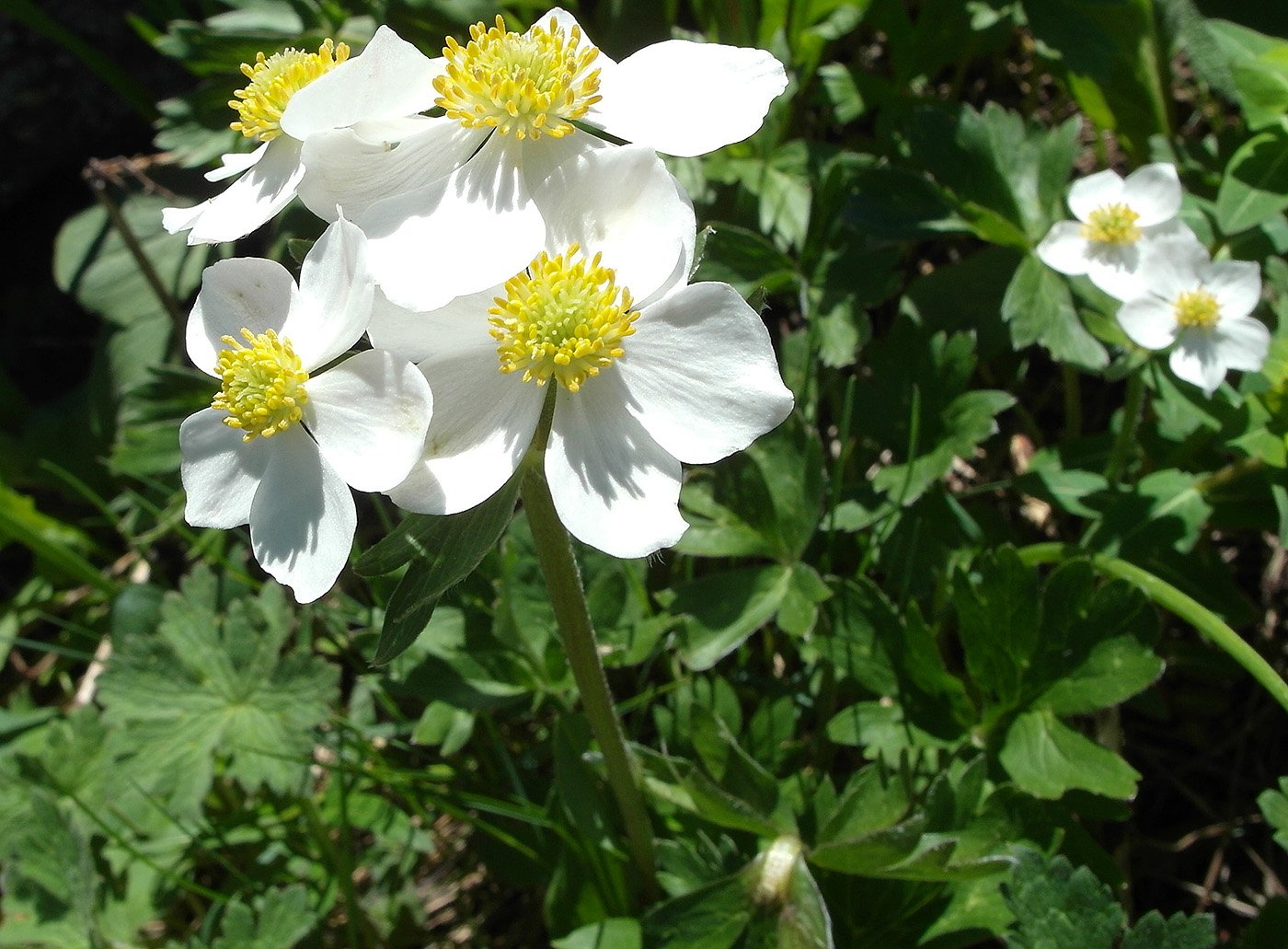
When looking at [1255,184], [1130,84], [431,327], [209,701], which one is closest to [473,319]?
[431,327]

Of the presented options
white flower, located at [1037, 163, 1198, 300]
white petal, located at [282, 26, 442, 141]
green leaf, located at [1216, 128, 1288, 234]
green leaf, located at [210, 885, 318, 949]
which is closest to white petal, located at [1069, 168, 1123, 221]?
white flower, located at [1037, 163, 1198, 300]

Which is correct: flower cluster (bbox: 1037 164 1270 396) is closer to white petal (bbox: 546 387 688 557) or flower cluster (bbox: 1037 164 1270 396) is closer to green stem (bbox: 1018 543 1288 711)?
green stem (bbox: 1018 543 1288 711)

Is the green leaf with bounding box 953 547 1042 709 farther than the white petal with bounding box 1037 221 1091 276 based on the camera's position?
No

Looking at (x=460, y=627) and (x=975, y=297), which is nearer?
(x=460, y=627)

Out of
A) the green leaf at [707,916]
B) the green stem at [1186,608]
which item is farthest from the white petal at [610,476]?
the green stem at [1186,608]

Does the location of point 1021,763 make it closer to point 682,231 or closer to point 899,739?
point 899,739

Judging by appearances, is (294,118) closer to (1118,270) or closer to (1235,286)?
(1118,270)

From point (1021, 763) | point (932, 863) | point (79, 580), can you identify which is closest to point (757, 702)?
point (1021, 763)
